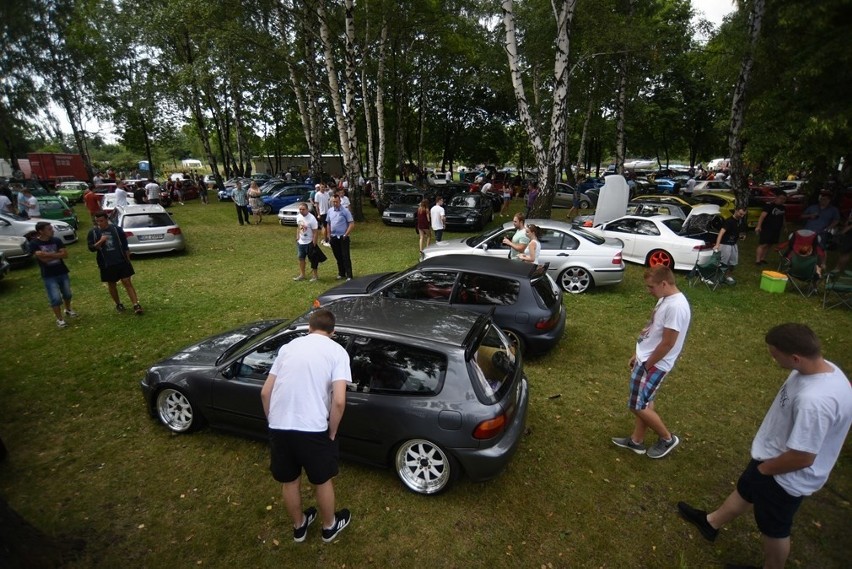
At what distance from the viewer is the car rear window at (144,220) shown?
11.8m

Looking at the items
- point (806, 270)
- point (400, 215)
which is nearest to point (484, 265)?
point (806, 270)

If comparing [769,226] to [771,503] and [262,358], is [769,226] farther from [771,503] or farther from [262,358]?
[262,358]

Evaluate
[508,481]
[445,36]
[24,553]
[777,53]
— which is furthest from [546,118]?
[24,553]

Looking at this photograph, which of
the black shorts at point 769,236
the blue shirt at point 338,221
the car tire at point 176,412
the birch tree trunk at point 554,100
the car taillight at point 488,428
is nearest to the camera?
the car taillight at point 488,428

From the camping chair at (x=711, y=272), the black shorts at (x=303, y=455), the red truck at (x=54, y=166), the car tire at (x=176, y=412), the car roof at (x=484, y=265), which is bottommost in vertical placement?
the camping chair at (x=711, y=272)

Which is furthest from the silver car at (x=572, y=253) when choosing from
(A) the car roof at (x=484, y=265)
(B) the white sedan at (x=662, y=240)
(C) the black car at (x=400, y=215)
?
(C) the black car at (x=400, y=215)

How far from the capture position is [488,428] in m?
3.37

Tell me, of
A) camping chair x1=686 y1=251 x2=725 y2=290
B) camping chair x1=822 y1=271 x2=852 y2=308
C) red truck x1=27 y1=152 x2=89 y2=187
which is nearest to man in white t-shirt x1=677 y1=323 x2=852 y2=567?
camping chair x1=822 y1=271 x2=852 y2=308

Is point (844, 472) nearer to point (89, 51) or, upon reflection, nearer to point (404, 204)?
point (404, 204)

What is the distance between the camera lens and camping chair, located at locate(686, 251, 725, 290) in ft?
31.0

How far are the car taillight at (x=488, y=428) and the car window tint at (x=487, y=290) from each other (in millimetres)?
2428

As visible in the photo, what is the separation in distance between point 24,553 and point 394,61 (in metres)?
26.9

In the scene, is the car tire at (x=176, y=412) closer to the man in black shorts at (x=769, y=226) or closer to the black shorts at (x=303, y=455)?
the black shorts at (x=303, y=455)

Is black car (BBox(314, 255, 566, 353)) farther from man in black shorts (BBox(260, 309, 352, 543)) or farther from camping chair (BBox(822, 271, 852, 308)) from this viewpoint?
camping chair (BBox(822, 271, 852, 308))
